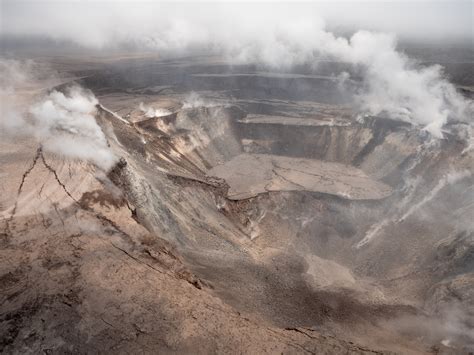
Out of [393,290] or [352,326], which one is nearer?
[352,326]

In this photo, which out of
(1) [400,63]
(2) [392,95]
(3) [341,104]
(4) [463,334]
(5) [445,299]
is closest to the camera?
(4) [463,334]

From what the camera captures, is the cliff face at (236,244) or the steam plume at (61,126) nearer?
the cliff face at (236,244)

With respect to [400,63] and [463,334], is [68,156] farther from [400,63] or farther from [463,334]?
[400,63]

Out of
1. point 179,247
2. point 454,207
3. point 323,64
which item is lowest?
point 179,247

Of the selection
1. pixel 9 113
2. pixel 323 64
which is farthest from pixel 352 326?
pixel 323 64

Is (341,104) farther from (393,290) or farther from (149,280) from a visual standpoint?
(149,280)

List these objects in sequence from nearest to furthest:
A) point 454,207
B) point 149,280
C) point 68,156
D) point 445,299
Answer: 1. point 149,280
2. point 445,299
3. point 68,156
4. point 454,207

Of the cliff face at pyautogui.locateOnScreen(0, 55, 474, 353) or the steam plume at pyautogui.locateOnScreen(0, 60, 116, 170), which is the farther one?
the steam plume at pyautogui.locateOnScreen(0, 60, 116, 170)

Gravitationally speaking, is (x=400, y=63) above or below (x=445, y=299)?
above
